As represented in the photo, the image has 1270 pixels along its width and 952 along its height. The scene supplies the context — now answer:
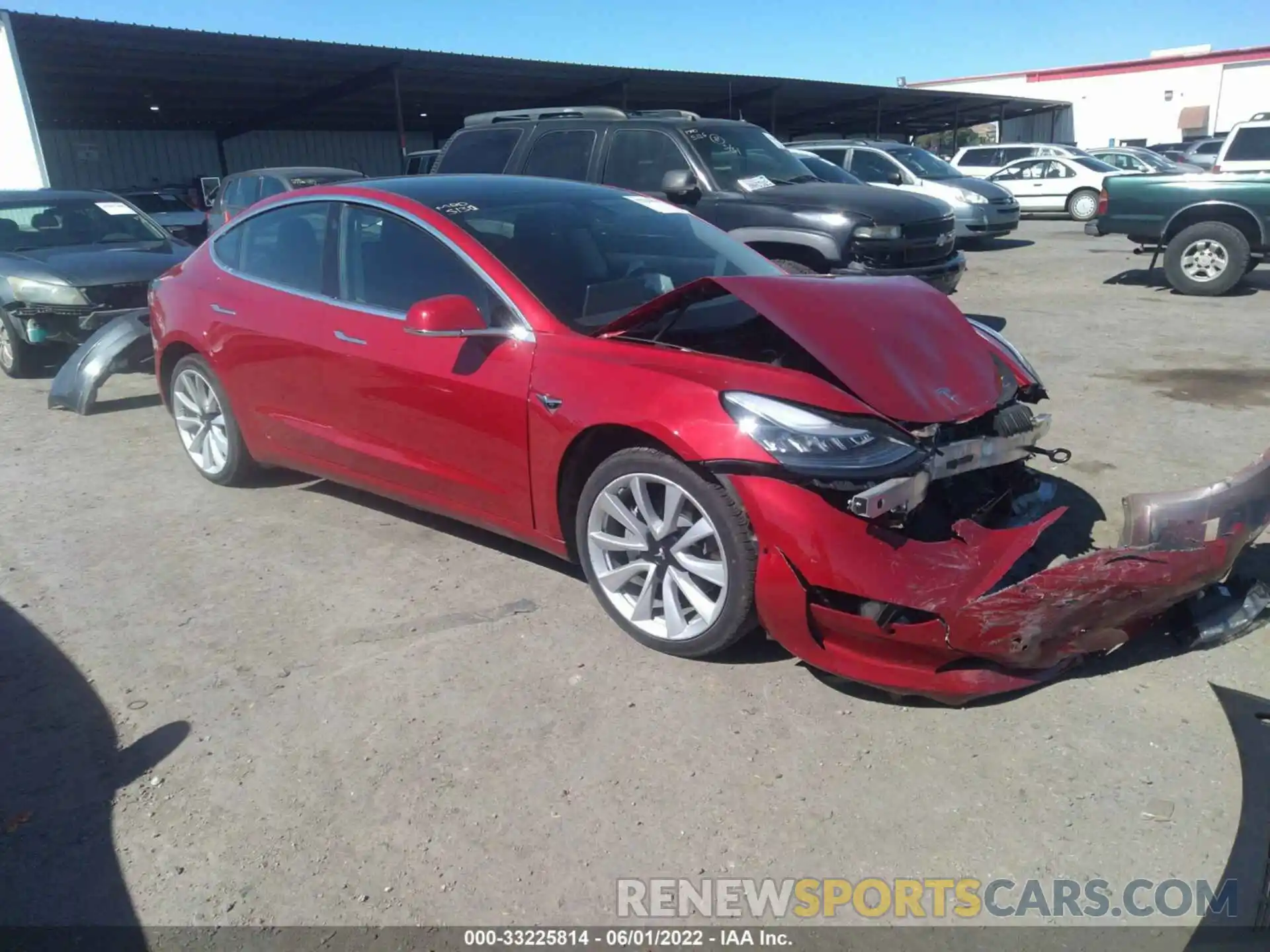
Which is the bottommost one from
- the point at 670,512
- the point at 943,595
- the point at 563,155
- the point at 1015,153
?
the point at 943,595

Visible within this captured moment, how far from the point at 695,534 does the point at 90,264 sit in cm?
698

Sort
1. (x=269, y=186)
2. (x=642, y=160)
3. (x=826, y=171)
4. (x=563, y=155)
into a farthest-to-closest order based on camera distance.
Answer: (x=269, y=186) → (x=826, y=171) → (x=563, y=155) → (x=642, y=160)

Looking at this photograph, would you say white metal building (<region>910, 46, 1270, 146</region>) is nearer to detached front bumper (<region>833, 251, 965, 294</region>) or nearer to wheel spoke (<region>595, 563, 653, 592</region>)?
detached front bumper (<region>833, 251, 965, 294</region>)

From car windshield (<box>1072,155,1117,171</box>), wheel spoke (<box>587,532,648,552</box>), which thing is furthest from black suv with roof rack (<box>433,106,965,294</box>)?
car windshield (<box>1072,155,1117,171</box>)

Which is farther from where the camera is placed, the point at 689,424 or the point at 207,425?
the point at 207,425

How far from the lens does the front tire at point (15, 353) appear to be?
8.16 metres

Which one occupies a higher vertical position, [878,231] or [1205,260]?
[878,231]

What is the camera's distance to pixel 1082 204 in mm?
21734

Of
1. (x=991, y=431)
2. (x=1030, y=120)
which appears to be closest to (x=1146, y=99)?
(x=1030, y=120)

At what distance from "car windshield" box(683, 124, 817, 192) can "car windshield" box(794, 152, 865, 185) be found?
32 centimetres

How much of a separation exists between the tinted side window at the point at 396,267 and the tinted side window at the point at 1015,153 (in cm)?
2228

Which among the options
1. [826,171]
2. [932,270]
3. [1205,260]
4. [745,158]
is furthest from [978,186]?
[932,270]

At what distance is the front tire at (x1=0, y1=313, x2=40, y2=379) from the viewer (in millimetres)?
8156

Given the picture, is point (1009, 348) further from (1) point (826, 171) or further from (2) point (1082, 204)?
(2) point (1082, 204)
